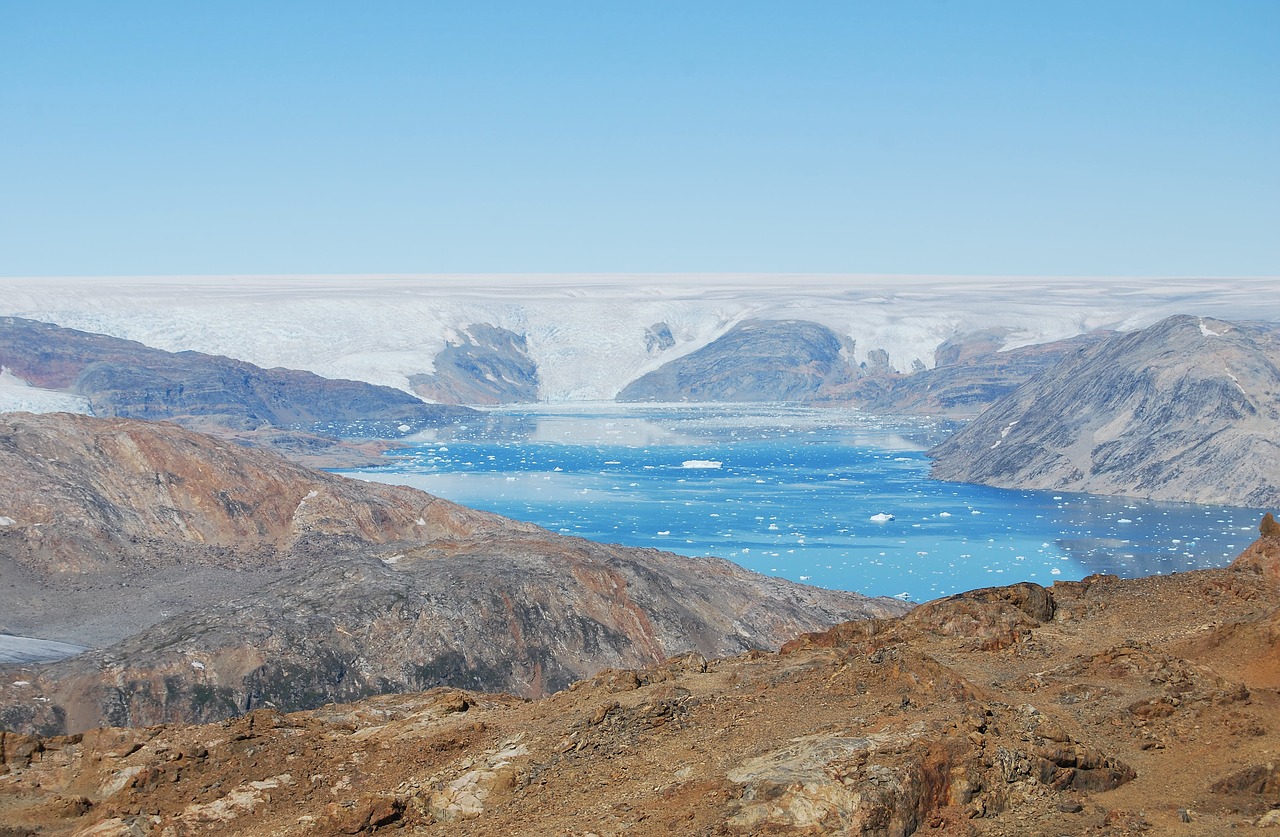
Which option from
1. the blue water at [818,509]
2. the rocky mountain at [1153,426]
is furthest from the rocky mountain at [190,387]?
the rocky mountain at [1153,426]

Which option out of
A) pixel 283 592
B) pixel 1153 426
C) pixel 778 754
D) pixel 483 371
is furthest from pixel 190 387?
pixel 778 754

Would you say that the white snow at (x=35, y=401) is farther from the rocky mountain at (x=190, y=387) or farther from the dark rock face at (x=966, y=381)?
the dark rock face at (x=966, y=381)

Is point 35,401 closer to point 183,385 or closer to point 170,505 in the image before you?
point 183,385

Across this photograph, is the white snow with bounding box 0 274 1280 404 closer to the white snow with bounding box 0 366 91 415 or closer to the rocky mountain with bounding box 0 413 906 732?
the white snow with bounding box 0 366 91 415

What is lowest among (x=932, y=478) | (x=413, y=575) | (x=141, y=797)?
(x=932, y=478)

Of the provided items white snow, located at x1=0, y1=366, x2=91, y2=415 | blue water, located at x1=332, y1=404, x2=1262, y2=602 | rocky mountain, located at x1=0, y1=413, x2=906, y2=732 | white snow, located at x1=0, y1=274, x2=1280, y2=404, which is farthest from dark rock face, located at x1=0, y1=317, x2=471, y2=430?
rocky mountain, located at x1=0, y1=413, x2=906, y2=732

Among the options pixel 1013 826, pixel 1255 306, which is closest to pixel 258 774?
pixel 1013 826

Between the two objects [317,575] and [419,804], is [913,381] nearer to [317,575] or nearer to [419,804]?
[317,575]
